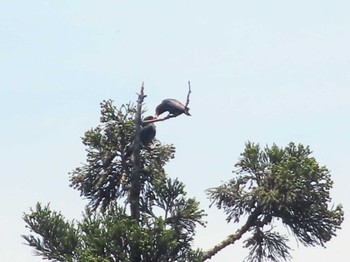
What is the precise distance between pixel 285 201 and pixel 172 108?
2.58m

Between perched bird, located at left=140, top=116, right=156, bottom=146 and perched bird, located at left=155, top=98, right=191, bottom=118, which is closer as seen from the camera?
perched bird, located at left=155, top=98, right=191, bottom=118

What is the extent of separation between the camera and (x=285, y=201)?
1848 centimetres

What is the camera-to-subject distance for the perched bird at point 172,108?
18.5m

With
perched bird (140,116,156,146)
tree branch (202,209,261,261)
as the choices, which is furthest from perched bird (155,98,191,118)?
tree branch (202,209,261,261)

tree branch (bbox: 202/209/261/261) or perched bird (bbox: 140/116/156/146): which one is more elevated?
perched bird (bbox: 140/116/156/146)

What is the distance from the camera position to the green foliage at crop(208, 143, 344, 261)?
18.6m

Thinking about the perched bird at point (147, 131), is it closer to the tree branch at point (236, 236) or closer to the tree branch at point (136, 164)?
the tree branch at point (136, 164)

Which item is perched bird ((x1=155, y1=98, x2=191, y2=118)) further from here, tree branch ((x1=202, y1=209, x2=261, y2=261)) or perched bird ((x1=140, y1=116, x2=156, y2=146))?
tree branch ((x1=202, y1=209, x2=261, y2=261))

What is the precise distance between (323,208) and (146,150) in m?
3.37

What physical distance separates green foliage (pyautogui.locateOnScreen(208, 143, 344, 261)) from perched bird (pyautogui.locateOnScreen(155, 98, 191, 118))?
1.68m

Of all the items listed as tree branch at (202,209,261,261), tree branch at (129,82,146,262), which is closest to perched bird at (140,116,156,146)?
tree branch at (129,82,146,262)

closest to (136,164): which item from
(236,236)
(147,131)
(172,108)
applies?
(147,131)

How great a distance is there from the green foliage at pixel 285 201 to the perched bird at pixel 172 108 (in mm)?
1677

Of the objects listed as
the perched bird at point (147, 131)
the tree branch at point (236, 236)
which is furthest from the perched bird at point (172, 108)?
the tree branch at point (236, 236)
